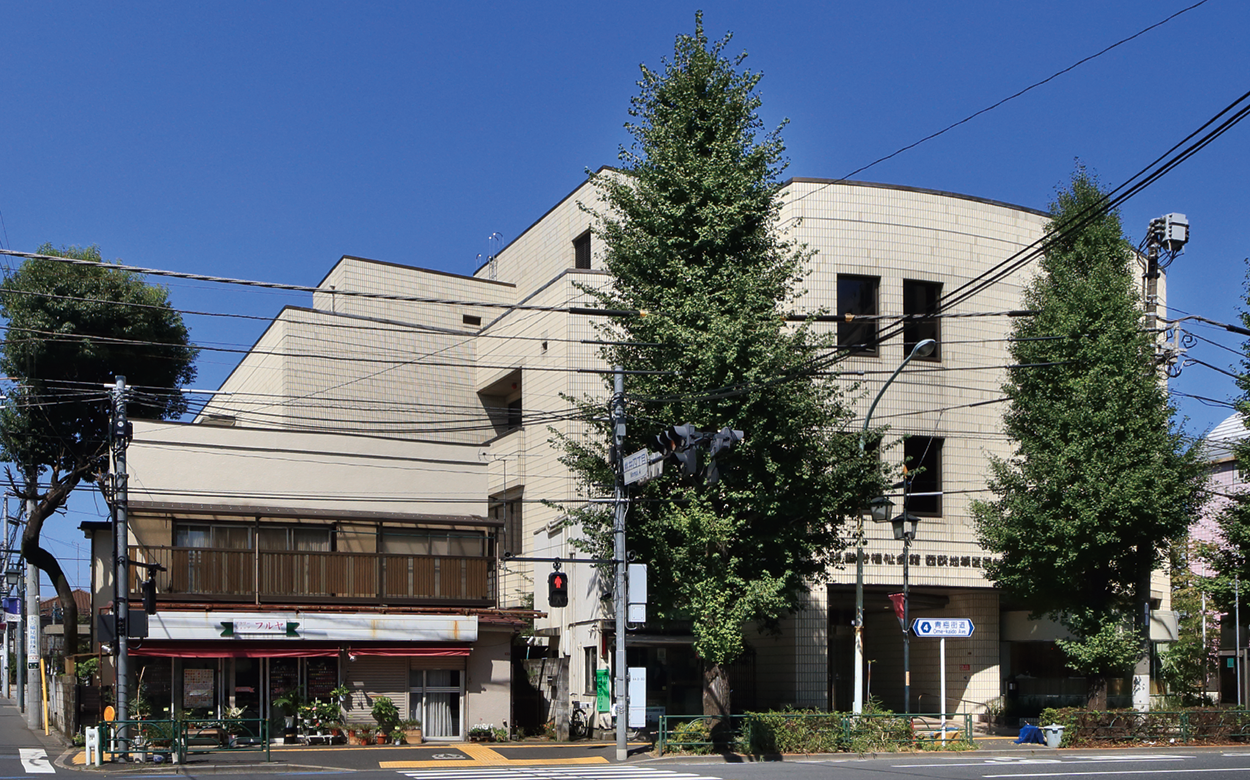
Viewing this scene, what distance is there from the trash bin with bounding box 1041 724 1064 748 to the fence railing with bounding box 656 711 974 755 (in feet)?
6.45

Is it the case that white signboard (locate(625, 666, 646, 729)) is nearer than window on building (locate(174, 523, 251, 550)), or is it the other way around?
white signboard (locate(625, 666, 646, 729))

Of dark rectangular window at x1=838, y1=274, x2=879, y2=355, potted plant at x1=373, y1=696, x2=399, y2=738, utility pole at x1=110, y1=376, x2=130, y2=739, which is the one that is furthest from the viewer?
dark rectangular window at x1=838, y1=274, x2=879, y2=355

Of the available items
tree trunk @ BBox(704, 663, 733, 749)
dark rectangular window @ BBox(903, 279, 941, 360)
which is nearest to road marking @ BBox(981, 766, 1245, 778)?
tree trunk @ BBox(704, 663, 733, 749)

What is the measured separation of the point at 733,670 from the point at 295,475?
14218mm

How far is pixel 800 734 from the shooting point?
24609mm

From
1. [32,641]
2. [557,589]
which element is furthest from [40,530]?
[557,589]

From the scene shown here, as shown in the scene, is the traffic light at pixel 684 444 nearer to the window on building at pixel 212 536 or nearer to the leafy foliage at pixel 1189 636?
the window on building at pixel 212 536

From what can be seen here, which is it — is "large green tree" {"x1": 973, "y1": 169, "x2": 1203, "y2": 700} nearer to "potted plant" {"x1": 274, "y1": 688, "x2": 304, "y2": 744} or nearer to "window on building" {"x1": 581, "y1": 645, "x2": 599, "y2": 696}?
"window on building" {"x1": 581, "y1": 645, "x2": 599, "y2": 696}

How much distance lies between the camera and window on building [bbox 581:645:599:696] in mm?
29905

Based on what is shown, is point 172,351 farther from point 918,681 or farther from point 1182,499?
point 1182,499

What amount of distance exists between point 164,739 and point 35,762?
2584 mm

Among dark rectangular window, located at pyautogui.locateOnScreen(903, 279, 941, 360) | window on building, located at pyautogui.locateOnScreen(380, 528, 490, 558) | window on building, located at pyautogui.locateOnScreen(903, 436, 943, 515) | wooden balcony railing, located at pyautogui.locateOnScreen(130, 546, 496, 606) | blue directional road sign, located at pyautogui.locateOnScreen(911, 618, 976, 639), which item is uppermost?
dark rectangular window, located at pyautogui.locateOnScreen(903, 279, 941, 360)

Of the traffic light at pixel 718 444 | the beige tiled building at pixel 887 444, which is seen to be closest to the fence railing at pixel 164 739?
the beige tiled building at pixel 887 444

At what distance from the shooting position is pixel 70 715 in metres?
29.1
